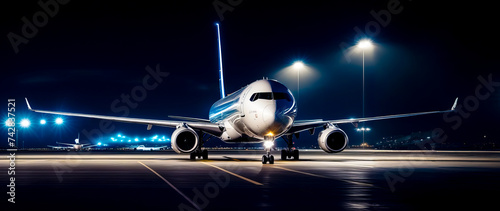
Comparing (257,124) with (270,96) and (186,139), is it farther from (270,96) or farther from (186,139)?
(186,139)

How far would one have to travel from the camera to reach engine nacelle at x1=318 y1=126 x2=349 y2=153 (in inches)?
1350

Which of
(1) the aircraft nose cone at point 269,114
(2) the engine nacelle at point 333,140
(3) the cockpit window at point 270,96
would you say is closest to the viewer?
(1) the aircraft nose cone at point 269,114

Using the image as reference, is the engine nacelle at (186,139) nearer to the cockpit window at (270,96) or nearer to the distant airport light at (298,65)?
the cockpit window at (270,96)

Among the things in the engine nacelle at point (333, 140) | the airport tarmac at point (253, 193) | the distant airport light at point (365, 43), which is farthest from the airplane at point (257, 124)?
the distant airport light at point (365, 43)

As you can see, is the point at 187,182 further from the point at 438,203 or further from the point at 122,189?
the point at 438,203

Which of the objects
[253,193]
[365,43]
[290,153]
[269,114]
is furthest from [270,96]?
[365,43]

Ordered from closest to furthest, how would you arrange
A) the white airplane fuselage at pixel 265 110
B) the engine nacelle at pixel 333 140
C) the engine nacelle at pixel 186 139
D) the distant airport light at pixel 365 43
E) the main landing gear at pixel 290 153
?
the white airplane fuselage at pixel 265 110, the engine nacelle at pixel 186 139, the engine nacelle at pixel 333 140, the main landing gear at pixel 290 153, the distant airport light at pixel 365 43

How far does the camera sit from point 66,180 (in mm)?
17891

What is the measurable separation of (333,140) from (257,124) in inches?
276

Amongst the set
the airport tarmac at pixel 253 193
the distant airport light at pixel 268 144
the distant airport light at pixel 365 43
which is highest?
the distant airport light at pixel 365 43

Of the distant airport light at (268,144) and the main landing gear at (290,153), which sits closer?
the distant airport light at (268,144)

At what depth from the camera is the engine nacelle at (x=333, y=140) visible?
3428cm

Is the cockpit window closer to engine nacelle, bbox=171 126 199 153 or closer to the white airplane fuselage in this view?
the white airplane fuselage

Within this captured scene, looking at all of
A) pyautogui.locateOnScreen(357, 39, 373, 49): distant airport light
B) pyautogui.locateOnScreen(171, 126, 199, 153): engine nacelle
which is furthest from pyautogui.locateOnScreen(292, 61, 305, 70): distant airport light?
pyautogui.locateOnScreen(171, 126, 199, 153): engine nacelle
